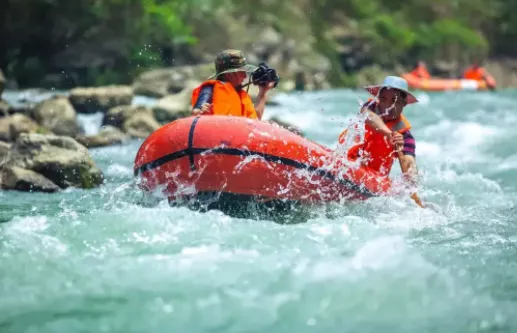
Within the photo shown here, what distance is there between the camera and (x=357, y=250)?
165 inches

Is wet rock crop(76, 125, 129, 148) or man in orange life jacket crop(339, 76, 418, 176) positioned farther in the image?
wet rock crop(76, 125, 129, 148)

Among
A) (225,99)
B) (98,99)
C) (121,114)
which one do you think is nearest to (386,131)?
(225,99)

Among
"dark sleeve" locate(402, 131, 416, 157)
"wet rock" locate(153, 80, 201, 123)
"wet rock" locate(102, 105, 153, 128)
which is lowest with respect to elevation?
"dark sleeve" locate(402, 131, 416, 157)

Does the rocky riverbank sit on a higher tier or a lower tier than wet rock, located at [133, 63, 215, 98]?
lower

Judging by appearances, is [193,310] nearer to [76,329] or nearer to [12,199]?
[76,329]

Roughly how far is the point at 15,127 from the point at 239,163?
583 centimetres

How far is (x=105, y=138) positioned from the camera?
995cm

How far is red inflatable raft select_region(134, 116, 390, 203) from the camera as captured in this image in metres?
5.05

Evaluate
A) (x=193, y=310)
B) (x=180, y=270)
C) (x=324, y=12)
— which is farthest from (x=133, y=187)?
(x=324, y=12)

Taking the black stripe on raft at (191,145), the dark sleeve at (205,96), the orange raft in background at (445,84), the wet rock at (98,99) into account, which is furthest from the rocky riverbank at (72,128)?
the orange raft in background at (445,84)

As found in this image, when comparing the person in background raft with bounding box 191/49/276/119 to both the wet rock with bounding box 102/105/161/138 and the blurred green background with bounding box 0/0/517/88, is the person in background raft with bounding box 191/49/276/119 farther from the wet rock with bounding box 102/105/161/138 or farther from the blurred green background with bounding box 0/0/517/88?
the blurred green background with bounding box 0/0/517/88

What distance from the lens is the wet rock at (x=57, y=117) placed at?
10695mm

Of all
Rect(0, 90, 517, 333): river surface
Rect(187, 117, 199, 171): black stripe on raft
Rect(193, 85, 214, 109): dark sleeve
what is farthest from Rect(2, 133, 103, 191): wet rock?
Rect(187, 117, 199, 171): black stripe on raft

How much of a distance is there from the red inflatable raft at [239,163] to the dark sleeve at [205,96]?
0.43 m
